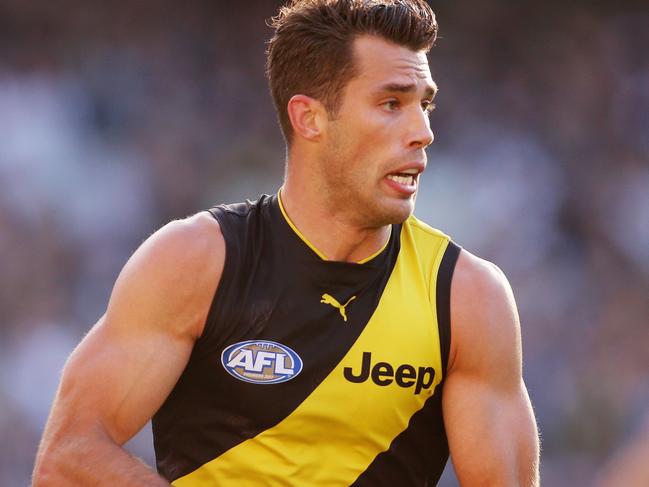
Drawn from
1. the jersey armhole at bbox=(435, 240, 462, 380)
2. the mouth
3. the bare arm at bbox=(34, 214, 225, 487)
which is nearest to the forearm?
the bare arm at bbox=(34, 214, 225, 487)

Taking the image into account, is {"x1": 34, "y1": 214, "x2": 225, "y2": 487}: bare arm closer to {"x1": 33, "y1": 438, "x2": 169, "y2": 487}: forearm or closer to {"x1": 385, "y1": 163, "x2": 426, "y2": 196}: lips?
{"x1": 33, "y1": 438, "x2": 169, "y2": 487}: forearm

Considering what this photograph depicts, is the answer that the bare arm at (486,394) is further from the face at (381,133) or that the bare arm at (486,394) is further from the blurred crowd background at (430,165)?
the blurred crowd background at (430,165)

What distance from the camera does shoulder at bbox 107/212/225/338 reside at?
4.06m

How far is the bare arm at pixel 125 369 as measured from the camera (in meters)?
3.96

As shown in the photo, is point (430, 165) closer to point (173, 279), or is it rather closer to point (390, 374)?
point (390, 374)

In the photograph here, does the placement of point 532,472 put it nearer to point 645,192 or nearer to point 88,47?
point 645,192

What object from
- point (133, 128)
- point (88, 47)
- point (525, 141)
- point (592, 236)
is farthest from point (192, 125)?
point (592, 236)

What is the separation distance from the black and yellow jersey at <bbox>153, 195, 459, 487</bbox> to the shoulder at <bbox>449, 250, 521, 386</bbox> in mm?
48

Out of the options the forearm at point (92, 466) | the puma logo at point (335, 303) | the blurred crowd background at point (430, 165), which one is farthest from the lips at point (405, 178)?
the blurred crowd background at point (430, 165)

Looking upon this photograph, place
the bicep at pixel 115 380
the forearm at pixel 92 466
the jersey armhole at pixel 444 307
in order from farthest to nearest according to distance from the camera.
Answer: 1. the jersey armhole at pixel 444 307
2. the bicep at pixel 115 380
3. the forearm at pixel 92 466

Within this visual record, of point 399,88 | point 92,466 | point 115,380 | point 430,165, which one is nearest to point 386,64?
point 399,88

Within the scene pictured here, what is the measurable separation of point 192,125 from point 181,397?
554cm

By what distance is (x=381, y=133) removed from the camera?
14.0ft

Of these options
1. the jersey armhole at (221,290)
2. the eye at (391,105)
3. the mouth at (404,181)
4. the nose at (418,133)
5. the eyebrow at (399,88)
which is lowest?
the jersey armhole at (221,290)
